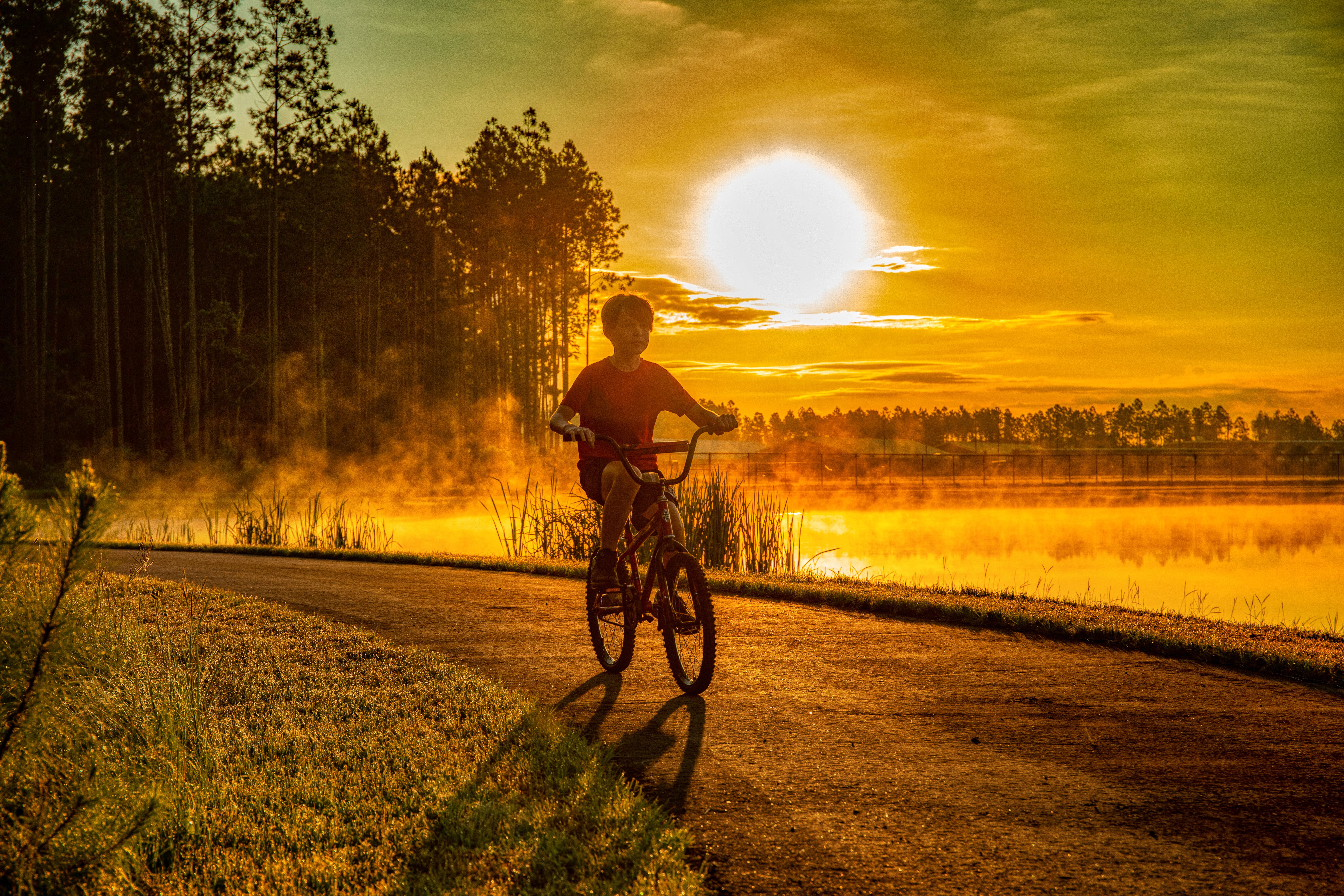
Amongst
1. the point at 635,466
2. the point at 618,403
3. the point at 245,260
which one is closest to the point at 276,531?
the point at 618,403

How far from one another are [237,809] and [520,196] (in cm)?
4602

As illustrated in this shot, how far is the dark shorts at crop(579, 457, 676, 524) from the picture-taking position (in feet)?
18.0

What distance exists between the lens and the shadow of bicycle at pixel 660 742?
13.4 feet

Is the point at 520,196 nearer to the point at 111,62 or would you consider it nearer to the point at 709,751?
the point at 111,62

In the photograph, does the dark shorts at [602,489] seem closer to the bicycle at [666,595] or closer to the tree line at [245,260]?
the bicycle at [666,595]

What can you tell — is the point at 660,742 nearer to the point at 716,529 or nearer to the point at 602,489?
the point at 602,489

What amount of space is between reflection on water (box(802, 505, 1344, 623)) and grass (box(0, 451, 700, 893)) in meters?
8.21

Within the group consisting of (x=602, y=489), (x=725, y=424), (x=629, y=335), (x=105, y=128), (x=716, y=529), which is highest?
(x=105, y=128)

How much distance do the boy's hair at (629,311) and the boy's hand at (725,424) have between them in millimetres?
748

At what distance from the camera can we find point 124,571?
11594 mm

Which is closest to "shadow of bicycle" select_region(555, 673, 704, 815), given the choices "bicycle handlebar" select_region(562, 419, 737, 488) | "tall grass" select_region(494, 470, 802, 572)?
"bicycle handlebar" select_region(562, 419, 737, 488)

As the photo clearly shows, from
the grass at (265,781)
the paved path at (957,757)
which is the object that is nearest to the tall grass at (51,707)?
the grass at (265,781)

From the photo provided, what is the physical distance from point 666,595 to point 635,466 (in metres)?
0.72

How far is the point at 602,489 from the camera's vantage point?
5.65 metres
